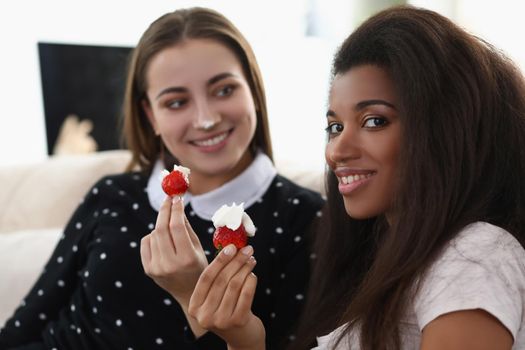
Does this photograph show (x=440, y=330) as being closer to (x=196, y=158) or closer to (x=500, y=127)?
(x=500, y=127)

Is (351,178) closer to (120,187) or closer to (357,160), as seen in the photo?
(357,160)

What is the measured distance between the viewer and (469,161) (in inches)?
40.3

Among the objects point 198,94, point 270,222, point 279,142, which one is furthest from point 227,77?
point 279,142

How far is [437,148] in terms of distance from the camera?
40.3 inches

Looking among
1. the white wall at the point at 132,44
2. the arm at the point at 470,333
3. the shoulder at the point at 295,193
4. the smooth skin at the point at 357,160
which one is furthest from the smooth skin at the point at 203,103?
the white wall at the point at 132,44

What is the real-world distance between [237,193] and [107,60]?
2236mm

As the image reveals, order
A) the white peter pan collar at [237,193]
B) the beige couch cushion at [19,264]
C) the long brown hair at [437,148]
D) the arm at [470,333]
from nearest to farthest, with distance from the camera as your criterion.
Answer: the arm at [470,333]
the long brown hair at [437,148]
the white peter pan collar at [237,193]
the beige couch cushion at [19,264]

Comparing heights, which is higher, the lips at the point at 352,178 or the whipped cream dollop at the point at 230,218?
the lips at the point at 352,178

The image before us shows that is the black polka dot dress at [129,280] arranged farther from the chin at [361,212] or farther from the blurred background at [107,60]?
the blurred background at [107,60]

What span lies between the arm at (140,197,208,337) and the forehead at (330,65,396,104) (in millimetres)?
334

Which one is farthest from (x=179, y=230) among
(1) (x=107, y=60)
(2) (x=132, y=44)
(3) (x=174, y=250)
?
(2) (x=132, y=44)

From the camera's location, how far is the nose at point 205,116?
1.51 metres

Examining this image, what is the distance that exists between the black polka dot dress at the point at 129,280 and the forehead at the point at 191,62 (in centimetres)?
31

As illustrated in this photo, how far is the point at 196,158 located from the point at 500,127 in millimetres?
→ 732
